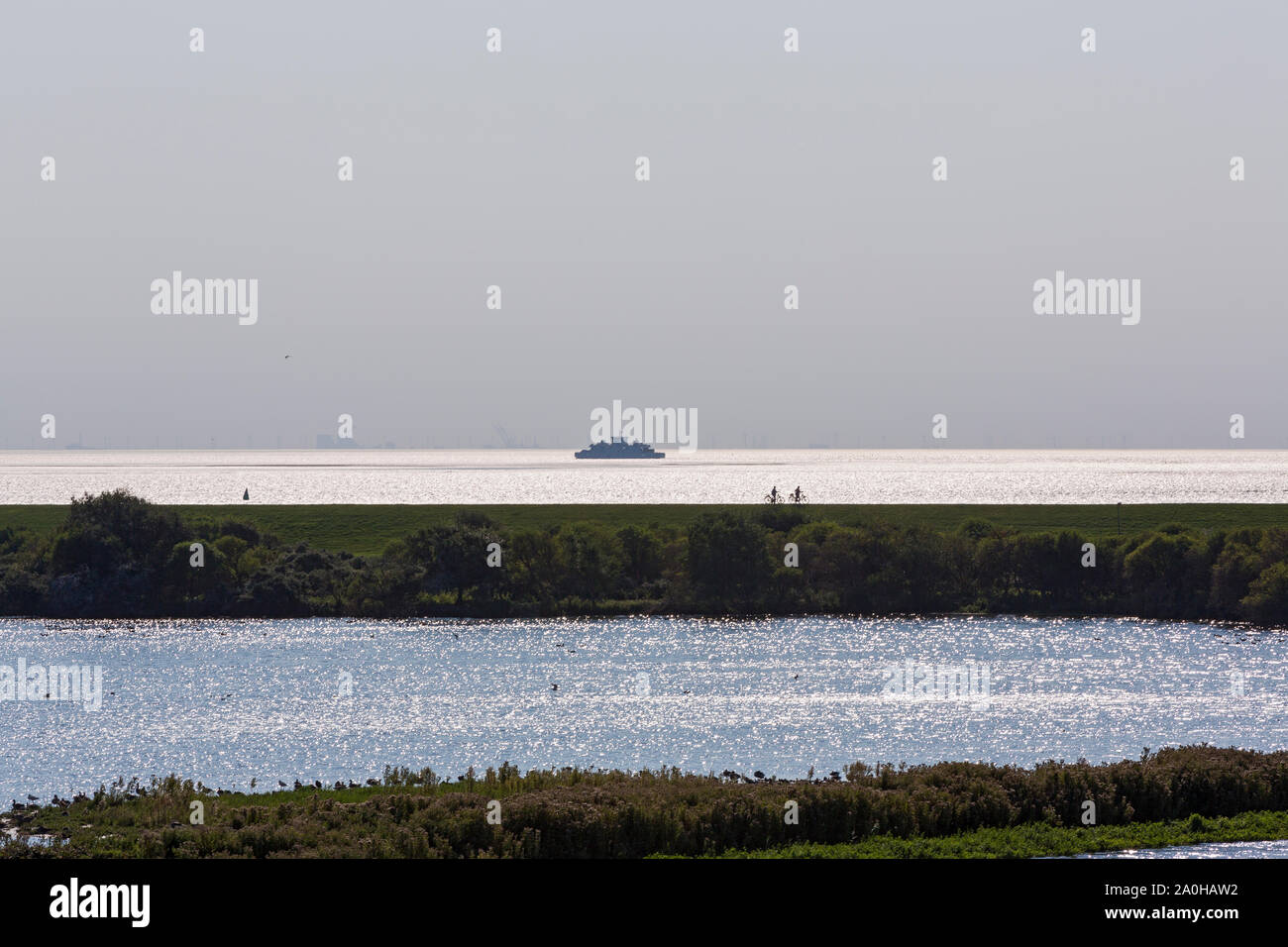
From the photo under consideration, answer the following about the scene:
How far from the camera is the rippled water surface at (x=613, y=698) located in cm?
5025

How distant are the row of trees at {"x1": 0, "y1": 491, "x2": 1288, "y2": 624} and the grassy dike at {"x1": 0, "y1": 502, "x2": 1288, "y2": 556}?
29.8 metres

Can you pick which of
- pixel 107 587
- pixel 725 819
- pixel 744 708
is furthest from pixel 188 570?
pixel 725 819

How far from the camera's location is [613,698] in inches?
2581

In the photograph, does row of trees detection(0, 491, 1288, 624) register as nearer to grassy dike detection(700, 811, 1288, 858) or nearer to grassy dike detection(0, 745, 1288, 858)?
grassy dike detection(0, 745, 1288, 858)

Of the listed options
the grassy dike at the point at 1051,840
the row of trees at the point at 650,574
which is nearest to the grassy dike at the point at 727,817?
the grassy dike at the point at 1051,840

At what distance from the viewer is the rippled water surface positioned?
5025 centimetres

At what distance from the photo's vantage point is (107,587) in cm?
11431

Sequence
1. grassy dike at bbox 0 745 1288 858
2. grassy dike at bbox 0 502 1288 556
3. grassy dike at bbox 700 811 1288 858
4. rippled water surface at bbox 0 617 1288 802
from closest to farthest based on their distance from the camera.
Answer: grassy dike at bbox 0 745 1288 858 < grassy dike at bbox 700 811 1288 858 < rippled water surface at bbox 0 617 1288 802 < grassy dike at bbox 0 502 1288 556

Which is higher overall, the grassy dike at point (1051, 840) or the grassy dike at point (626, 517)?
the grassy dike at point (626, 517)

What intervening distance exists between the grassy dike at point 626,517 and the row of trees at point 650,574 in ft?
97.6

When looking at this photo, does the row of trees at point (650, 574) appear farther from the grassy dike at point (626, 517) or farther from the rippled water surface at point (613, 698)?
the grassy dike at point (626, 517)

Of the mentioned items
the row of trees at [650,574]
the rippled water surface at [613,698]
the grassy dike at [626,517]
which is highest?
the grassy dike at [626,517]

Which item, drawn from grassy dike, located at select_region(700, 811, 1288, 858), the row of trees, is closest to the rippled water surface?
the row of trees
